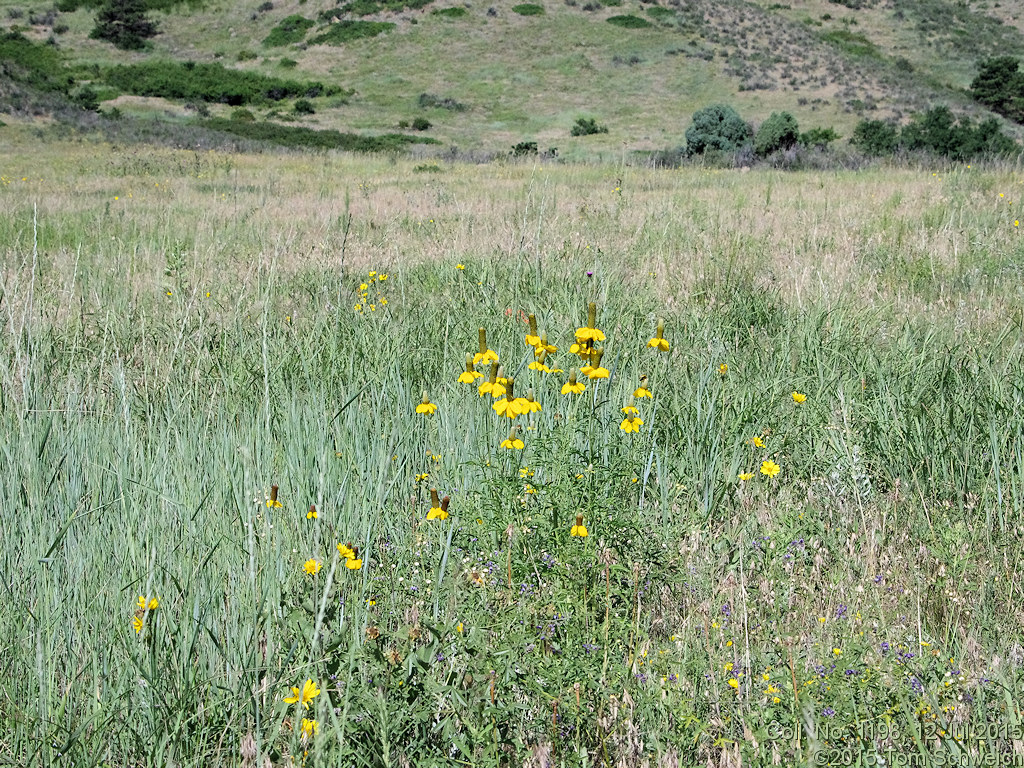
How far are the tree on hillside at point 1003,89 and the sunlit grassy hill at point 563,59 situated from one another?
1052mm

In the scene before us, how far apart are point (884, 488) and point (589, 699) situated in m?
1.54

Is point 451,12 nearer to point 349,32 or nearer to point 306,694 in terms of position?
point 349,32

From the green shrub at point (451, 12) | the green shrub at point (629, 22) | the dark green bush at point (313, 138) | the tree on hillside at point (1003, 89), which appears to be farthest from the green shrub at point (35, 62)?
the tree on hillside at point (1003, 89)

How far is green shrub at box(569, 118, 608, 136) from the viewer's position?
31625mm

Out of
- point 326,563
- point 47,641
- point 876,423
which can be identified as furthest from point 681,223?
point 47,641

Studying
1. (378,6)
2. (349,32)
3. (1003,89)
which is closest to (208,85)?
(349,32)

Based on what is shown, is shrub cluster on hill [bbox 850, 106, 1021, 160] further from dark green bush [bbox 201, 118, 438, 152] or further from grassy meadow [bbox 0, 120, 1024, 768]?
grassy meadow [bbox 0, 120, 1024, 768]

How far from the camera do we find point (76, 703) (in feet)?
4.66

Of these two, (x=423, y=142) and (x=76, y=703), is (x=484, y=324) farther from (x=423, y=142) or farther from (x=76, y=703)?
(x=423, y=142)

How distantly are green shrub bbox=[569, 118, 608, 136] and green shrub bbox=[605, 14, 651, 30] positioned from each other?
15.7m

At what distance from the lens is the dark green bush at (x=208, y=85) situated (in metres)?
38.2

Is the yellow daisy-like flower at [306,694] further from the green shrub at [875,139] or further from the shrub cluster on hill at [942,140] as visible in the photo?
the green shrub at [875,139]

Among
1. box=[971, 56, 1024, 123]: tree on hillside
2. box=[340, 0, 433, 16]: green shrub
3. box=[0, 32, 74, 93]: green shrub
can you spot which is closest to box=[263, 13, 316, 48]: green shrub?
box=[340, 0, 433, 16]: green shrub

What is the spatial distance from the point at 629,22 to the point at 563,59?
6.45 metres
